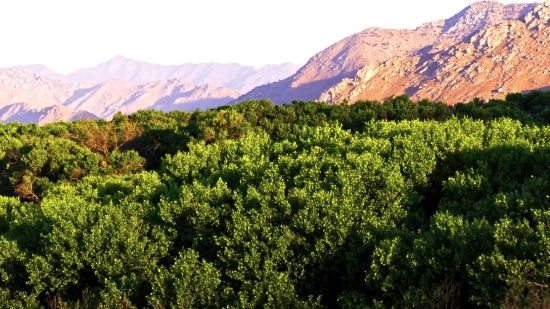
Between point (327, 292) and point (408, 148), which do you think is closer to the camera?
point (327, 292)

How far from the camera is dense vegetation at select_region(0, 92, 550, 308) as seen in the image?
1521 cm

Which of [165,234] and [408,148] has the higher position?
[408,148]

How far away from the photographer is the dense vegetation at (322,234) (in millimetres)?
15211

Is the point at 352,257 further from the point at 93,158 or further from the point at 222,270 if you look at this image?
the point at 93,158

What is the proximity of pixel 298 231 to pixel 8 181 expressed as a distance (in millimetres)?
36067

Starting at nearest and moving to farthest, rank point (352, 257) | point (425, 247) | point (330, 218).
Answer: point (425, 247), point (352, 257), point (330, 218)

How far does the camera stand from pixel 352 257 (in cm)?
1783

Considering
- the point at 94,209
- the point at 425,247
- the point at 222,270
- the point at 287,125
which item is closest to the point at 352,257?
the point at 425,247

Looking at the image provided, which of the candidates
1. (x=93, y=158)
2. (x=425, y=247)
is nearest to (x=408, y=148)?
(x=425, y=247)

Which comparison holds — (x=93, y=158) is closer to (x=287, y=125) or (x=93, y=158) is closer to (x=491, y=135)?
(x=287, y=125)

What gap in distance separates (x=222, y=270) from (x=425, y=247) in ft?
28.5

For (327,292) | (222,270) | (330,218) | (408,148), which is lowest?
(327,292)

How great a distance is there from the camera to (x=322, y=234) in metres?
19.3

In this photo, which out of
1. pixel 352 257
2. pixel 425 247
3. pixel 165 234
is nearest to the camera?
pixel 425 247
